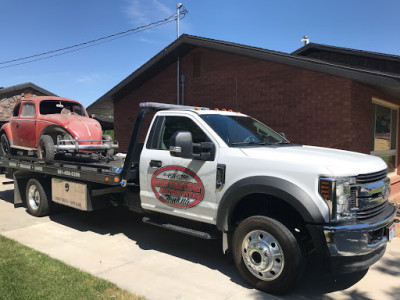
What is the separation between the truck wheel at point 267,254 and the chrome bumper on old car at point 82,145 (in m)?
3.91

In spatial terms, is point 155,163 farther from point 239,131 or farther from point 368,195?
point 368,195

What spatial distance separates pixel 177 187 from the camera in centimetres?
460

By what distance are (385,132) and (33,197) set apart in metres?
9.96

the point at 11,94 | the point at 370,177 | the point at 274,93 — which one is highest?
the point at 11,94

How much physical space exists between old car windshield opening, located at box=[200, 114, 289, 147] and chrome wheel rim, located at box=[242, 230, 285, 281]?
46.7 inches

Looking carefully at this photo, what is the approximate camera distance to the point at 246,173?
4.00 metres

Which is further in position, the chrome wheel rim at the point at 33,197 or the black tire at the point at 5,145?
the black tire at the point at 5,145

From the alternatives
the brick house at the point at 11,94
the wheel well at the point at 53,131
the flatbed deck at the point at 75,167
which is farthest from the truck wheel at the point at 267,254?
the brick house at the point at 11,94

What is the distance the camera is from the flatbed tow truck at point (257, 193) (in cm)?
348

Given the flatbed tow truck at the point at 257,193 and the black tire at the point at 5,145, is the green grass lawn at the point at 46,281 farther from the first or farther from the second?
the black tire at the point at 5,145

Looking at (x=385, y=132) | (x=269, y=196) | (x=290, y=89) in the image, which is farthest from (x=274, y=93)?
(x=269, y=196)

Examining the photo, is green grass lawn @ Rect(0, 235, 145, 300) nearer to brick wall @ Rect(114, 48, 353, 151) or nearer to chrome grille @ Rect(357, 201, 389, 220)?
chrome grille @ Rect(357, 201, 389, 220)

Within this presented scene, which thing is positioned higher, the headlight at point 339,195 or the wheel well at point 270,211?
the headlight at point 339,195

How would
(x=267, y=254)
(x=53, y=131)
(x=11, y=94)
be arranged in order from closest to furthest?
(x=267, y=254) < (x=53, y=131) < (x=11, y=94)
